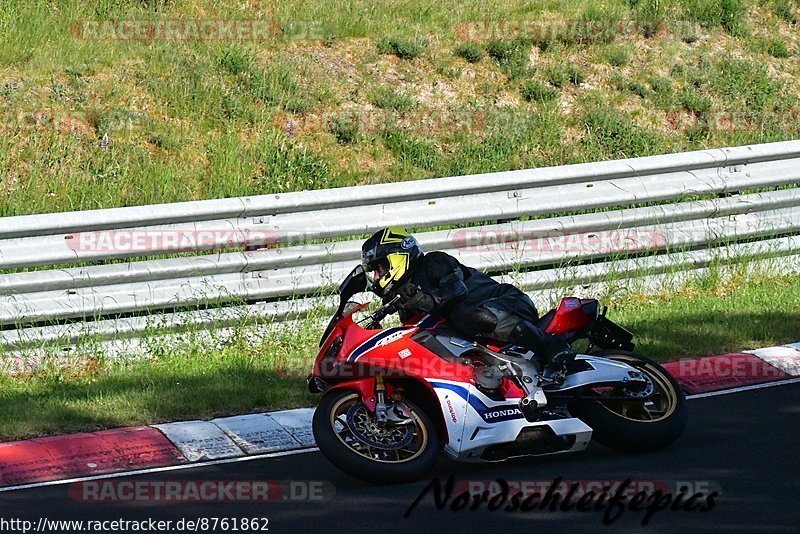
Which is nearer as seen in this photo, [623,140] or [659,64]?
[623,140]

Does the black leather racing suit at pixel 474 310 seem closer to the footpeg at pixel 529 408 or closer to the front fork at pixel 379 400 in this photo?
the footpeg at pixel 529 408

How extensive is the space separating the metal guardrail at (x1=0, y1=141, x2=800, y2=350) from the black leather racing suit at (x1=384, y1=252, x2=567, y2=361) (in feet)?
8.57

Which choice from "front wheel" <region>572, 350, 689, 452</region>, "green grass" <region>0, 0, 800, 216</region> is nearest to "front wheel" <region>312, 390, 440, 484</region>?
"front wheel" <region>572, 350, 689, 452</region>

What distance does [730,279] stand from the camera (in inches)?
454

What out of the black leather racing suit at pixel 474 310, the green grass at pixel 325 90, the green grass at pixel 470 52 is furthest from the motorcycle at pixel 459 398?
the green grass at pixel 470 52

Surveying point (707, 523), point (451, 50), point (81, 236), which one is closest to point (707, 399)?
point (707, 523)

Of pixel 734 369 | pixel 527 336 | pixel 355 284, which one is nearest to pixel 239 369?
pixel 355 284

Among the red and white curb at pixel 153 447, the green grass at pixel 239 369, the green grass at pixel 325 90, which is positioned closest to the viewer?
the red and white curb at pixel 153 447

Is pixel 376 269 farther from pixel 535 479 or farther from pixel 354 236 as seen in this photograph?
pixel 354 236

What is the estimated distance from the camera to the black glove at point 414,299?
23.1 ft

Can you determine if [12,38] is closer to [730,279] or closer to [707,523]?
[730,279]

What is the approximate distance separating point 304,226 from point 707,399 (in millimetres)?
3318

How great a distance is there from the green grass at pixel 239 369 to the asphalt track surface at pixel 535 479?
1.02 m

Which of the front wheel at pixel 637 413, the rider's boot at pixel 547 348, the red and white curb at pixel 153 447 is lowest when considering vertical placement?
the red and white curb at pixel 153 447
